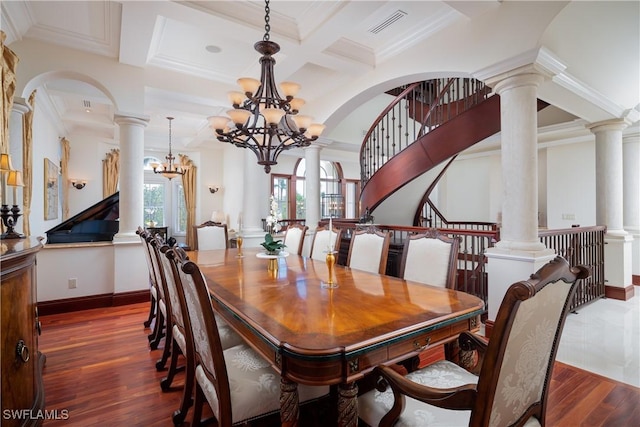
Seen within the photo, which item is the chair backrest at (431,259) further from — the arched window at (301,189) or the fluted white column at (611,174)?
the arched window at (301,189)

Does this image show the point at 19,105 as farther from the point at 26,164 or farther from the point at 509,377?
the point at 509,377

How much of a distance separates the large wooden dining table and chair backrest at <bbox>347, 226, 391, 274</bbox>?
0.36 meters

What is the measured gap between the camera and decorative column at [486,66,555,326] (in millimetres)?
2660

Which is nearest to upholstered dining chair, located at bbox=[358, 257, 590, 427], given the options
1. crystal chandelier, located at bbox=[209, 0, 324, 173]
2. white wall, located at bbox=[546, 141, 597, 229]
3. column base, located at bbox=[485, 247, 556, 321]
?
column base, located at bbox=[485, 247, 556, 321]

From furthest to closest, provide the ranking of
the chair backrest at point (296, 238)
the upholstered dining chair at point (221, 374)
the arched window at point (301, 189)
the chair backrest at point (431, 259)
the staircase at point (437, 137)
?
1. the arched window at point (301, 189)
2. the staircase at point (437, 137)
3. the chair backrest at point (296, 238)
4. the chair backrest at point (431, 259)
5. the upholstered dining chair at point (221, 374)

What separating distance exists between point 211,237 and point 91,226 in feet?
6.35

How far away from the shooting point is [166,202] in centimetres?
865

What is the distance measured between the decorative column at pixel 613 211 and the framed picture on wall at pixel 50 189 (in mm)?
8390

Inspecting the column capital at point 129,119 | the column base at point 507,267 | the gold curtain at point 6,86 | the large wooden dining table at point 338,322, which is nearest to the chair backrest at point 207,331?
the large wooden dining table at point 338,322

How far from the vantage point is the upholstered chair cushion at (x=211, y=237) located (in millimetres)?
4180

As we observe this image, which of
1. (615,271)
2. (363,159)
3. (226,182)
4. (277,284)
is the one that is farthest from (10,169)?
(615,271)

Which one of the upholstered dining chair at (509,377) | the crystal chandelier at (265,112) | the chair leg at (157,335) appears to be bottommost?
the chair leg at (157,335)

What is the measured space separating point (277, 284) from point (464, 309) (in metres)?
1.10

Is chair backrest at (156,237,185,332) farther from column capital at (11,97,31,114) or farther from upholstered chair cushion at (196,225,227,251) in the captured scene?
column capital at (11,97,31,114)
